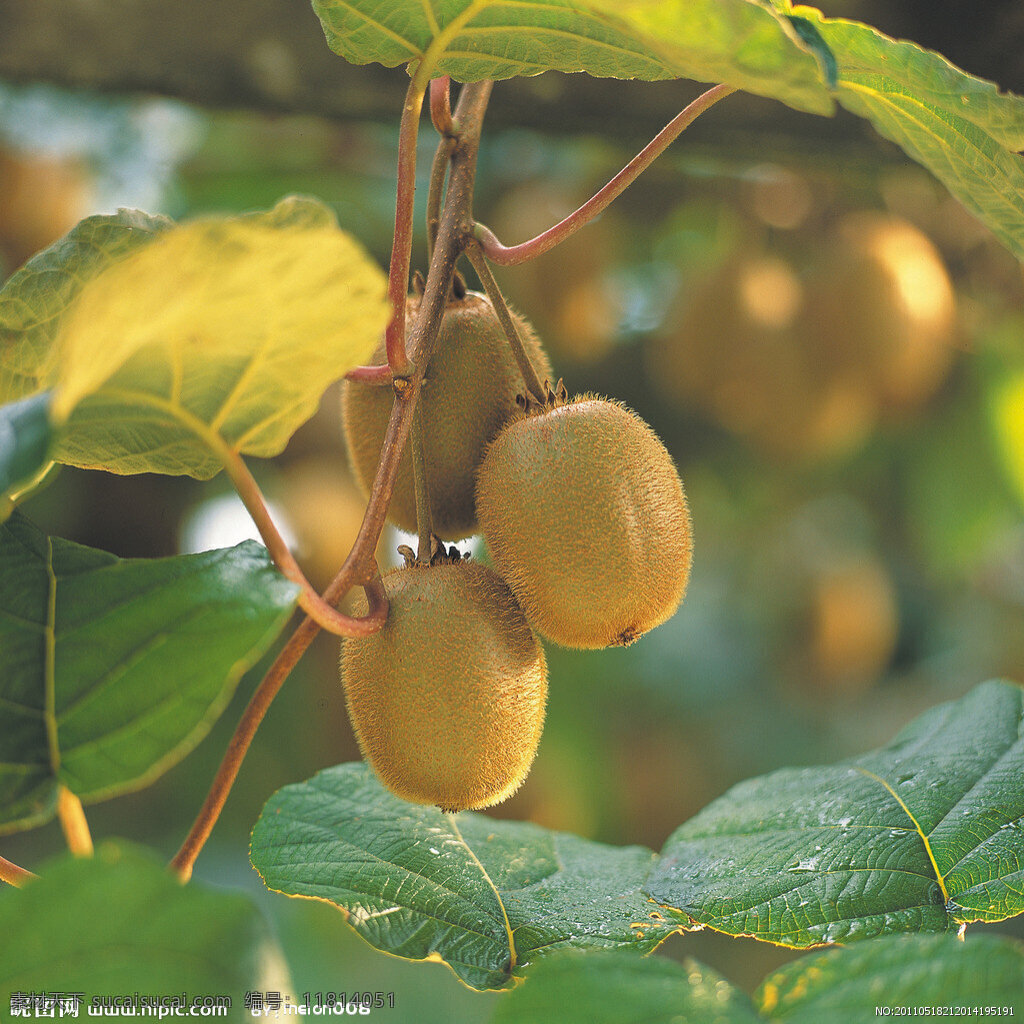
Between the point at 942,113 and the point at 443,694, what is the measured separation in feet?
1.10

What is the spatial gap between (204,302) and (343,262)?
0.16 ft

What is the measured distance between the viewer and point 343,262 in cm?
37

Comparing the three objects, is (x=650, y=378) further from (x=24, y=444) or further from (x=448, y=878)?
(x=24, y=444)

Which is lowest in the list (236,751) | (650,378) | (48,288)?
(236,751)

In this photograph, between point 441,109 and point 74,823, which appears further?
point 441,109

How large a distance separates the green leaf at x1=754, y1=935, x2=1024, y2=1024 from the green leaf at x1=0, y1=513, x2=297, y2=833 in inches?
8.5

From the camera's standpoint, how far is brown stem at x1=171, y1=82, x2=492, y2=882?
1.41 ft

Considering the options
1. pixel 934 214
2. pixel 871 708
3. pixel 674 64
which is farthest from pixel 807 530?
pixel 674 64

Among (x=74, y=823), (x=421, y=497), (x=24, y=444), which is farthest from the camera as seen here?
(x=421, y=497)

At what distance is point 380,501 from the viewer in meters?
0.45

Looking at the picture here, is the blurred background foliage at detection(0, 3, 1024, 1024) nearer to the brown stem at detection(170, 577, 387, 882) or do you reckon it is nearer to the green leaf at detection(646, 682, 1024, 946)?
the green leaf at detection(646, 682, 1024, 946)

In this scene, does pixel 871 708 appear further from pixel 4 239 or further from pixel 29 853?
pixel 4 239

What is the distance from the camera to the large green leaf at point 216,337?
338 mm

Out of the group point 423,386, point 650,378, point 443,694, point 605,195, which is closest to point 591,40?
point 605,195
